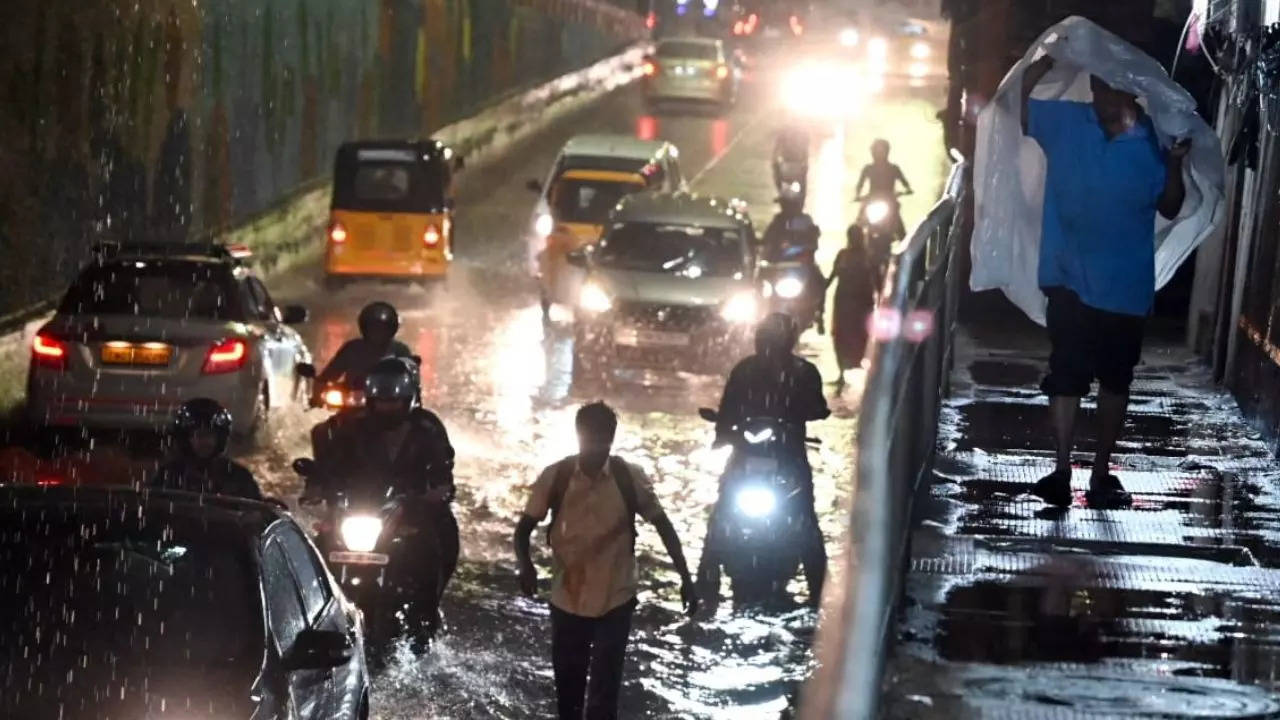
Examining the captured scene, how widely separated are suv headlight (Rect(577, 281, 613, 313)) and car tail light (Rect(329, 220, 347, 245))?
22.4 feet

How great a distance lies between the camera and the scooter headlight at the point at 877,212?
26281 mm

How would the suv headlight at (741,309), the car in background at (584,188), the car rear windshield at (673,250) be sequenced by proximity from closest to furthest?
the suv headlight at (741,309) < the car rear windshield at (673,250) < the car in background at (584,188)

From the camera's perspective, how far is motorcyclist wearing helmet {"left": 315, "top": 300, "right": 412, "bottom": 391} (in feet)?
46.4

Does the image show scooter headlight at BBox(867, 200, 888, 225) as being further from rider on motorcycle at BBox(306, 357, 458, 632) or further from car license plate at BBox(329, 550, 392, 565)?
car license plate at BBox(329, 550, 392, 565)

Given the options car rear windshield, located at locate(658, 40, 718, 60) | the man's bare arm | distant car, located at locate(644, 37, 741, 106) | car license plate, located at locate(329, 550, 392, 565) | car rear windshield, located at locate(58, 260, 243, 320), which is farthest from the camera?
car rear windshield, located at locate(658, 40, 718, 60)

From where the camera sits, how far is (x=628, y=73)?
62.0 meters

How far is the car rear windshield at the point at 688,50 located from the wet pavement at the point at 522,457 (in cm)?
1042

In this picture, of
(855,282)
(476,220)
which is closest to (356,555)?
(855,282)

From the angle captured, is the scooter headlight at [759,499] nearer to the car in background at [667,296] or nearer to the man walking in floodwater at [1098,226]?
the man walking in floodwater at [1098,226]

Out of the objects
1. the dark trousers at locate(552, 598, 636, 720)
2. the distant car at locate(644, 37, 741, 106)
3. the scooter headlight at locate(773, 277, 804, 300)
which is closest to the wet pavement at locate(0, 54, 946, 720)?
the dark trousers at locate(552, 598, 636, 720)

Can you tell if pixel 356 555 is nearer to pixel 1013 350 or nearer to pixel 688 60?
pixel 1013 350

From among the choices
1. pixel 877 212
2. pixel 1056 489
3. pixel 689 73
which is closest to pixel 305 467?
pixel 1056 489

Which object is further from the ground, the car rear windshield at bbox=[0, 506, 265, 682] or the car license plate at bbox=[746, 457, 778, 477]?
the car rear windshield at bbox=[0, 506, 265, 682]

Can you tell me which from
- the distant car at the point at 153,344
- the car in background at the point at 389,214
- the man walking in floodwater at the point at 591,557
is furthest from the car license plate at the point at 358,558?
the car in background at the point at 389,214
